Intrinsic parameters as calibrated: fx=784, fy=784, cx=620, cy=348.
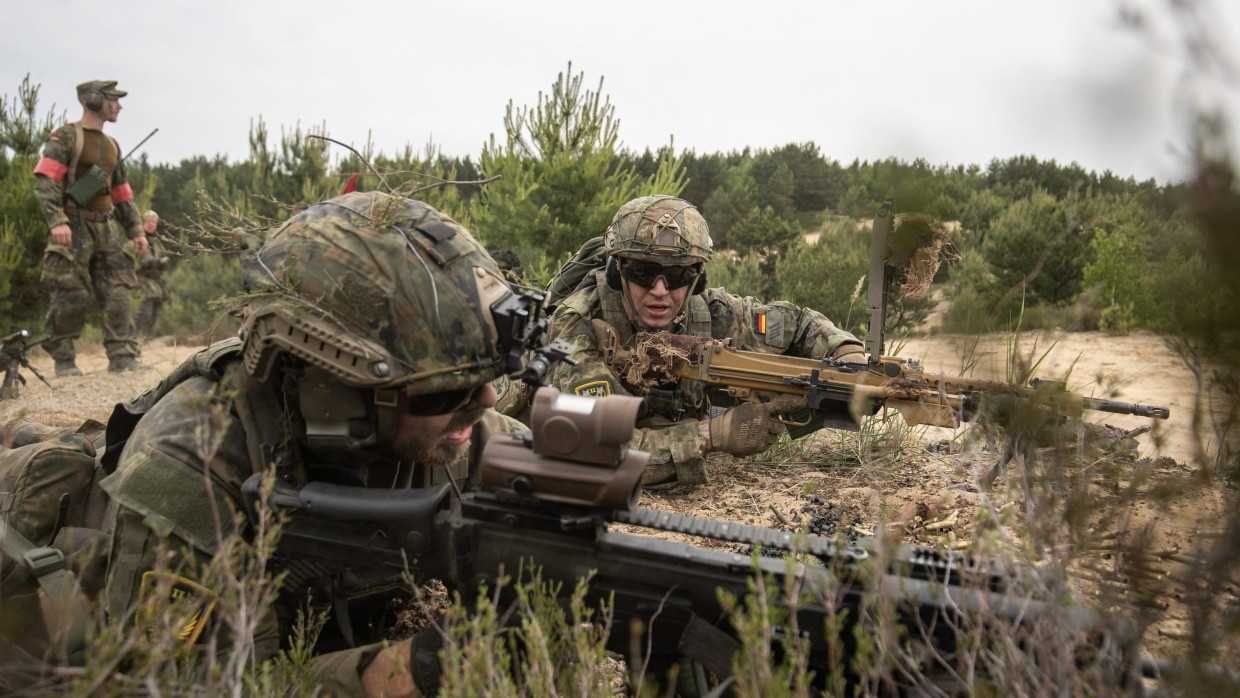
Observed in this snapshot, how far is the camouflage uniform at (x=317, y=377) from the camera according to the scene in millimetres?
2053

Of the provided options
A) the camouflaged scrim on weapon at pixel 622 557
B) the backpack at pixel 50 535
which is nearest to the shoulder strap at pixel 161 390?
the backpack at pixel 50 535

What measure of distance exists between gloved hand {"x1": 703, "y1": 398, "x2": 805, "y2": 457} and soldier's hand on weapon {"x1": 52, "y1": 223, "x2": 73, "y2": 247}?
762cm

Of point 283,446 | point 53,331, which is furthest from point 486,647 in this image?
point 53,331

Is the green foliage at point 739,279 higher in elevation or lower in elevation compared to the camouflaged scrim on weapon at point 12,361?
higher

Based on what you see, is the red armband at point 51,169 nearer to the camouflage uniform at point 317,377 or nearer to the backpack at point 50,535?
the backpack at point 50,535

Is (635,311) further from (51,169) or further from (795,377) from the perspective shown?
(51,169)

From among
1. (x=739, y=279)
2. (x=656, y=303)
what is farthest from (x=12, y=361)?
(x=739, y=279)

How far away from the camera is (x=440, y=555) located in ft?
6.54

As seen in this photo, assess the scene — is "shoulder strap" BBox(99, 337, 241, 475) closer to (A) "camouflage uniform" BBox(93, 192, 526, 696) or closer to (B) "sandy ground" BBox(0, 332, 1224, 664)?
(A) "camouflage uniform" BBox(93, 192, 526, 696)

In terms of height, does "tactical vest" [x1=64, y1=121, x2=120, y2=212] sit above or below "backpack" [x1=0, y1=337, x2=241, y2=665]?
above

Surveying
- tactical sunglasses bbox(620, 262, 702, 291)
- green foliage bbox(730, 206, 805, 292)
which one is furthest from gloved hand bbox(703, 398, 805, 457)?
green foliage bbox(730, 206, 805, 292)

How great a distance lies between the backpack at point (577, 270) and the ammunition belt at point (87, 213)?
6.19m

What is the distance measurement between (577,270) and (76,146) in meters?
6.21

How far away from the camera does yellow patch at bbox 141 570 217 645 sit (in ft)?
5.07
